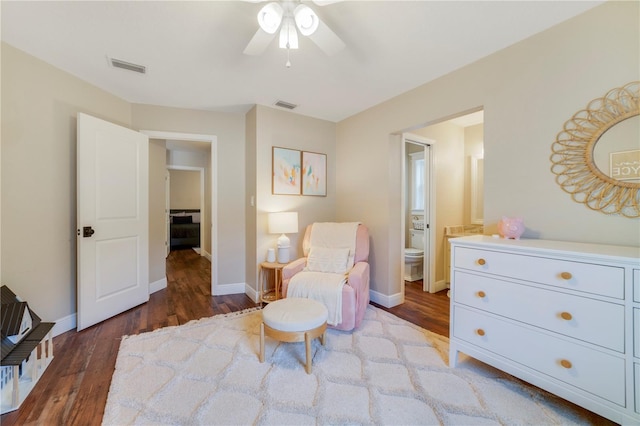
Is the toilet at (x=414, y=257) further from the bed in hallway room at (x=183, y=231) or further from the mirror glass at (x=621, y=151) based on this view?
the bed in hallway room at (x=183, y=231)

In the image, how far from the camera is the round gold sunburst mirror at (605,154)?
4.65ft

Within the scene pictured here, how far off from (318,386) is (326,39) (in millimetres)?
2167

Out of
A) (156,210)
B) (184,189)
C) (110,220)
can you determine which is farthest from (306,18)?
(184,189)

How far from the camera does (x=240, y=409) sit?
1.42m

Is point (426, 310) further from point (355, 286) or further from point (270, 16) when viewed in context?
point (270, 16)

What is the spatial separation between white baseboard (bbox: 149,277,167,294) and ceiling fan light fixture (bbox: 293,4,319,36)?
3490 millimetres

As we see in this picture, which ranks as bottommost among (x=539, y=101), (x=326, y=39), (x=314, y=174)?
(x=314, y=174)

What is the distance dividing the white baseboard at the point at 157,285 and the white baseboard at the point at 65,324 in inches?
35.6

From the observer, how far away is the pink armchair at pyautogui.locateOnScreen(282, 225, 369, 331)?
7.23ft

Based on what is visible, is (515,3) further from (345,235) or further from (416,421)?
(416,421)

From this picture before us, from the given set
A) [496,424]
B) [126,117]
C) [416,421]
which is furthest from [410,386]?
[126,117]

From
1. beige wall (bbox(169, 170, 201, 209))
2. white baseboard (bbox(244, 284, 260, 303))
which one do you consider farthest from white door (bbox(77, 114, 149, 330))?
beige wall (bbox(169, 170, 201, 209))

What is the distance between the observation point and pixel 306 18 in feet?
4.50

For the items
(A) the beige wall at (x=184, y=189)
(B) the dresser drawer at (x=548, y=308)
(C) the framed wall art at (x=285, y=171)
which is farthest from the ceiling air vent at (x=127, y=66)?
(A) the beige wall at (x=184, y=189)
